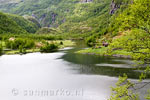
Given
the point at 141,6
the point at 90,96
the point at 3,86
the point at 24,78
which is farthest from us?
the point at 24,78

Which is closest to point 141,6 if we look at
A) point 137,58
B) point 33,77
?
point 137,58

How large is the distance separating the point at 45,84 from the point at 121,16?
39.9 m

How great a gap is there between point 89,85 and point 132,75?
1742cm

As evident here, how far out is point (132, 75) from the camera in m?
56.2

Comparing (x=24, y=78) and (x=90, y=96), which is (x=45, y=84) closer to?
(x=24, y=78)

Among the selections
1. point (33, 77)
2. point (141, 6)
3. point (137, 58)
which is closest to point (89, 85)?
point (33, 77)

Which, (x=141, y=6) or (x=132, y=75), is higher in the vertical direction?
(x=141, y=6)

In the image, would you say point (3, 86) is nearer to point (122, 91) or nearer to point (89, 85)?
point (89, 85)

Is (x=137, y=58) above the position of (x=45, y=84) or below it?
above

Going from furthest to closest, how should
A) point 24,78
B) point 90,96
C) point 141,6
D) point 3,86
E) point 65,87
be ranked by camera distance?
point 24,78
point 3,86
point 65,87
point 90,96
point 141,6

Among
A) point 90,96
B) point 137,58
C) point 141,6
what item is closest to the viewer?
point 141,6

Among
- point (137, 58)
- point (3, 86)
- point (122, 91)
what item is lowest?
point (3, 86)

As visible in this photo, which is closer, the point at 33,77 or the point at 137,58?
the point at 137,58

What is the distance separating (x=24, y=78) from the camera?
6266 centimetres
